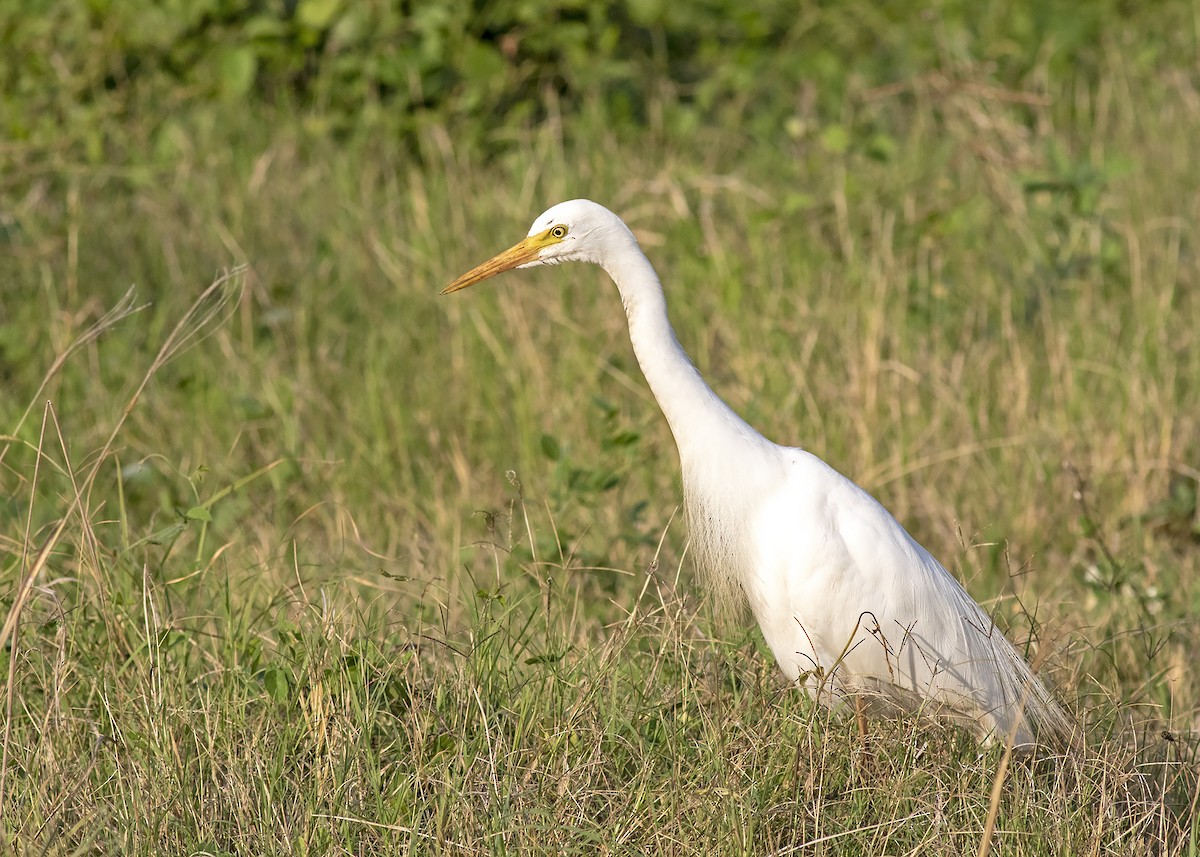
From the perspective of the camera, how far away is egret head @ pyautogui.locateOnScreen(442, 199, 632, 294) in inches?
109

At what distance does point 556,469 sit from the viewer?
3473mm

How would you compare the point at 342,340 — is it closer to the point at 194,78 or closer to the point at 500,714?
the point at 194,78

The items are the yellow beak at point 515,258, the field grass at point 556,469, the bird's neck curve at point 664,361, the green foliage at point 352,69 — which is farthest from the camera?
the green foliage at point 352,69

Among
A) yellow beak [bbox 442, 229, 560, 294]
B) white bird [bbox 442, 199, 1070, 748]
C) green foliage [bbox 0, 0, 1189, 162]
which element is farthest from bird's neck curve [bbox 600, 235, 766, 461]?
green foliage [bbox 0, 0, 1189, 162]

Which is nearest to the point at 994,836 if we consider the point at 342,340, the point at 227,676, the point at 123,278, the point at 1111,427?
the point at 227,676

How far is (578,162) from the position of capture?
18.7 feet

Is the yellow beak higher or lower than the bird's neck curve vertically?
higher

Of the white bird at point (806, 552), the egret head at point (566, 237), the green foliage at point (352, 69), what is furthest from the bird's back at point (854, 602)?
the green foliage at point (352, 69)

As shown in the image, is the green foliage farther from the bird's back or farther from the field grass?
the bird's back

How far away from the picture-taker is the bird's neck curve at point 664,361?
2750mm

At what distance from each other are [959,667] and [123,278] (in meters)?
3.26

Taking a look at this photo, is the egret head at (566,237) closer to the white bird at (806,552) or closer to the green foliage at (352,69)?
the white bird at (806,552)

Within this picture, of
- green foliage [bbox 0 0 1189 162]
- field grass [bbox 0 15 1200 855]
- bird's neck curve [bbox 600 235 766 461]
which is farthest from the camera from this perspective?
green foliage [bbox 0 0 1189 162]

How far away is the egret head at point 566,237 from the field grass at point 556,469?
471 millimetres
